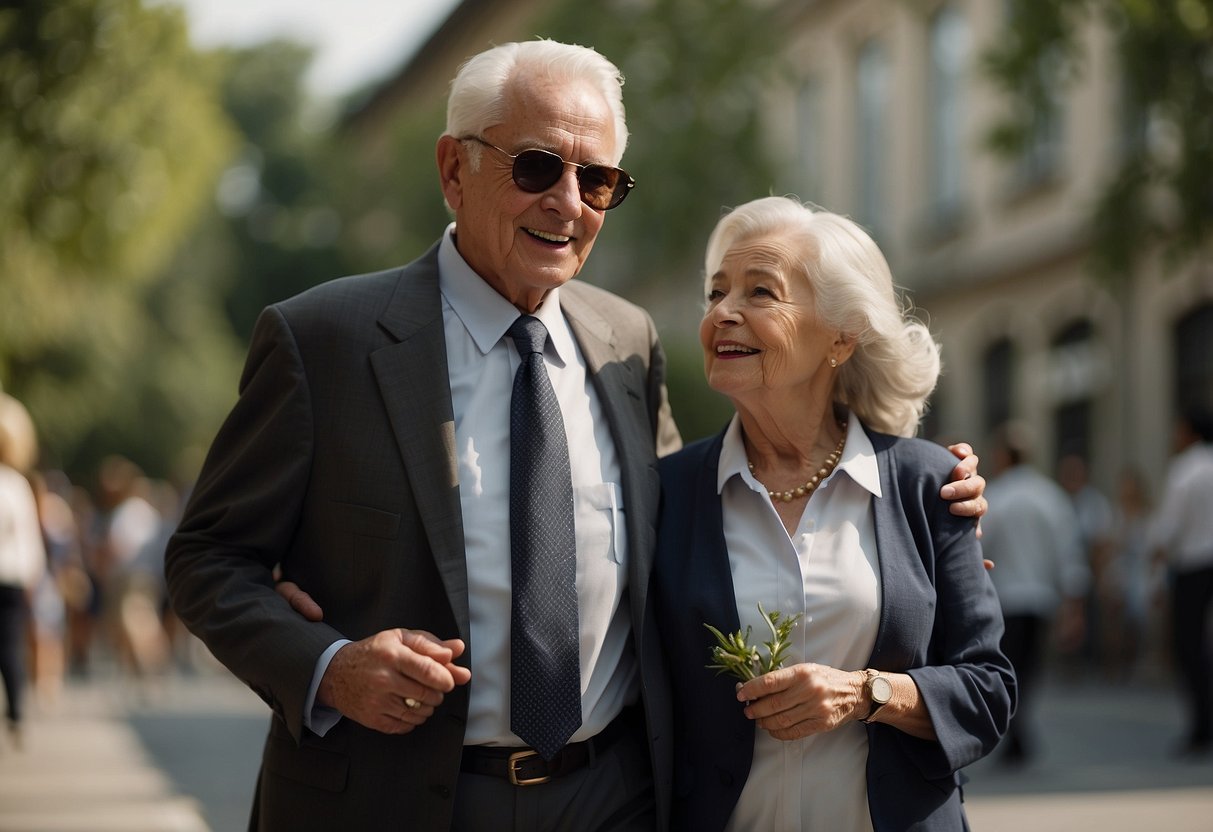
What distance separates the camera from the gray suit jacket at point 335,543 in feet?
10.6

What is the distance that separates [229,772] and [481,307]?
7223 mm

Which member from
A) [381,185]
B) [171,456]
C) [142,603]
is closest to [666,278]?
[142,603]

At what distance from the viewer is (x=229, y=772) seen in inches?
397

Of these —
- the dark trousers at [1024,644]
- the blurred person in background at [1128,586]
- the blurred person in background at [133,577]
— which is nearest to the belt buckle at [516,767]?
the dark trousers at [1024,644]

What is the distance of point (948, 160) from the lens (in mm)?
→ 24891

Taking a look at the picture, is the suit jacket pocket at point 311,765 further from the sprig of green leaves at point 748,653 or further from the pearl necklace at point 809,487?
the pearl necklace at point 809,487

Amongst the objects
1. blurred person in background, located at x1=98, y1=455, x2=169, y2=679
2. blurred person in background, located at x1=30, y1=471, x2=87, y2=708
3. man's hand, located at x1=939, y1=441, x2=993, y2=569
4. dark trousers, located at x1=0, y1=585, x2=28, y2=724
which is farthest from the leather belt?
blurred person in background, located at x1=98, y1=455, x2=169, y2=679

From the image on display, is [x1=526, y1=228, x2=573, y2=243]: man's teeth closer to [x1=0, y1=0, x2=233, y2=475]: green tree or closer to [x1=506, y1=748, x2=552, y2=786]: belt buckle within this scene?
[x1=506, y1=748, x2=552, y2=786]: belt buckle

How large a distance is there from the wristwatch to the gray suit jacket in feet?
1.54

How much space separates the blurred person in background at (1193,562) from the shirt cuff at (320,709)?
889cm

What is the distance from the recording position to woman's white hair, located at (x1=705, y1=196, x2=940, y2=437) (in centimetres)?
370

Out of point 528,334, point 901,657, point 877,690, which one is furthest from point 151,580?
point 877,690

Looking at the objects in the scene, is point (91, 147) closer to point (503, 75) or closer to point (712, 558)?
point (503, 75)

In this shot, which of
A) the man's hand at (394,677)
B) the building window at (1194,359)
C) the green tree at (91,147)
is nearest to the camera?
the man's hand at (394,677)
